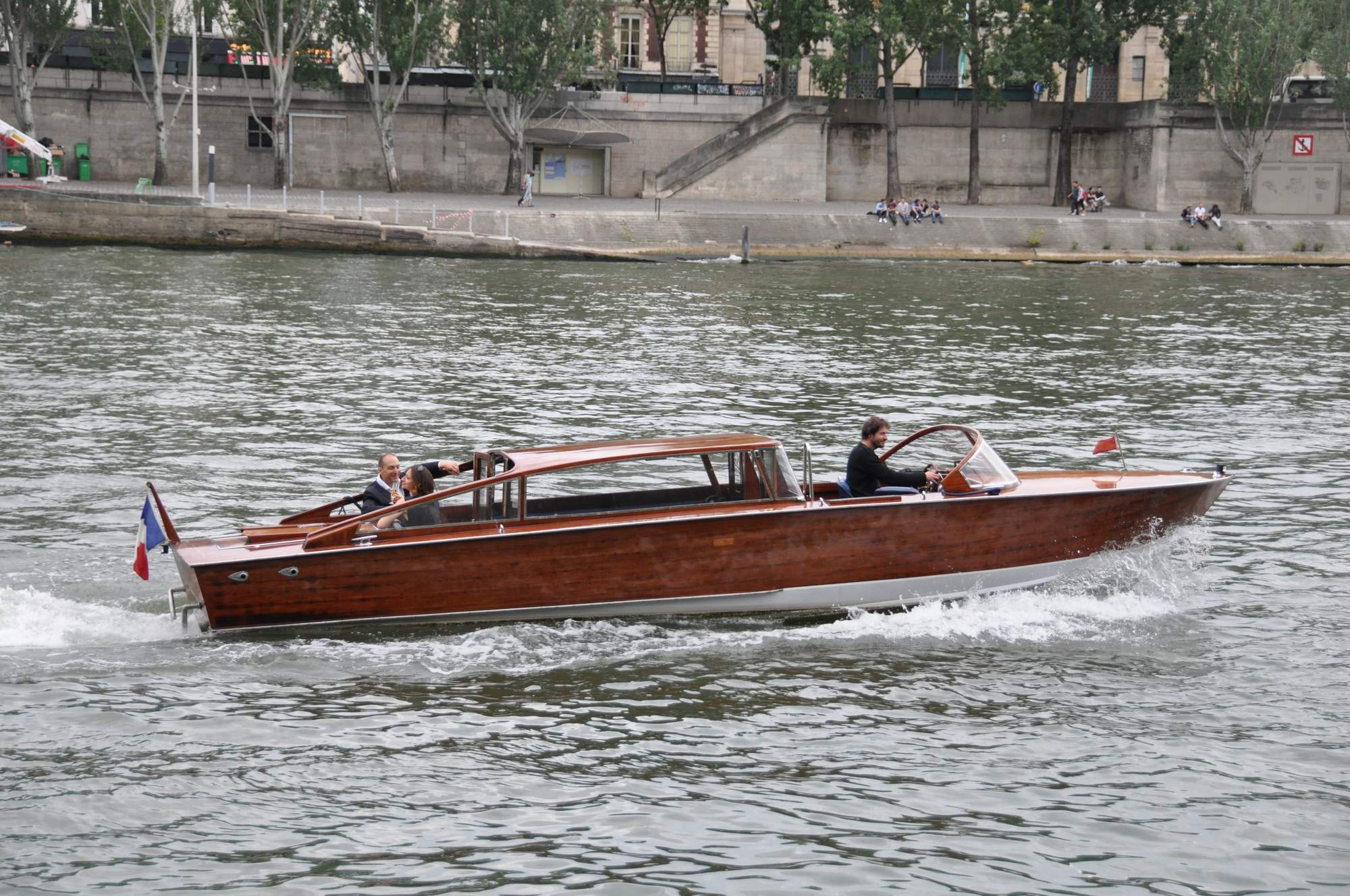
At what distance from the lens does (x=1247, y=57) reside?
58375mm

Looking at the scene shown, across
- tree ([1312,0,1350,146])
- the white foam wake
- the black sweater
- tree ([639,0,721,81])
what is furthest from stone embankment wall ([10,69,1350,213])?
the white foam wake

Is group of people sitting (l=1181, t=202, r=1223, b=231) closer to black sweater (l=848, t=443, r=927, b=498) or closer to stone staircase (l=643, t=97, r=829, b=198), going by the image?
stone staircase (l=643, t=97, r=829, b=198)

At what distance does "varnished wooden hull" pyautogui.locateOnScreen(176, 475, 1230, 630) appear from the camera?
12.9 meters

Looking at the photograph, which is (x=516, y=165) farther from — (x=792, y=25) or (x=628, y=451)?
(x=628, y=451)

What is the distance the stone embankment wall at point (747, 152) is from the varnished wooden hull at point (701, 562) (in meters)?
48.4

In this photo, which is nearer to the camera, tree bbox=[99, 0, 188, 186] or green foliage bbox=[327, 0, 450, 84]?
tree bbox=[99, 0, 188, 186]

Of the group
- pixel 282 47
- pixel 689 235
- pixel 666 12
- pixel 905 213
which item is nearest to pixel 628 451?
pixel 689 235

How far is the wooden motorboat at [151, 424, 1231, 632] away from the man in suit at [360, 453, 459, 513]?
0.21 m

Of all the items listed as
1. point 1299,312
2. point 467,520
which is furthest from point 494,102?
point 467,520

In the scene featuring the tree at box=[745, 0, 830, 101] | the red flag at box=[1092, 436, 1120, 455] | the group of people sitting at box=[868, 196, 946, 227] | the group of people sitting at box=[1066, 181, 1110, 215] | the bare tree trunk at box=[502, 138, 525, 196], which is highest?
the tree at box=[745, 0, 830, 101]

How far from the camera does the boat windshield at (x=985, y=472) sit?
46.8 feet

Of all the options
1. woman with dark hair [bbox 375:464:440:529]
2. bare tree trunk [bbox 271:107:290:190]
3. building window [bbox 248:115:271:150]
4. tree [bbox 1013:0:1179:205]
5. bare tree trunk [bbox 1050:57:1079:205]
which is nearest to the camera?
woman with dark hair [bbox 375:464:440:529]

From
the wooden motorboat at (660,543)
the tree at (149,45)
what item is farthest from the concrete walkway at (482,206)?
the wooden motorboat at (660,543)

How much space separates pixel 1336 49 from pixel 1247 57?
346 cm
